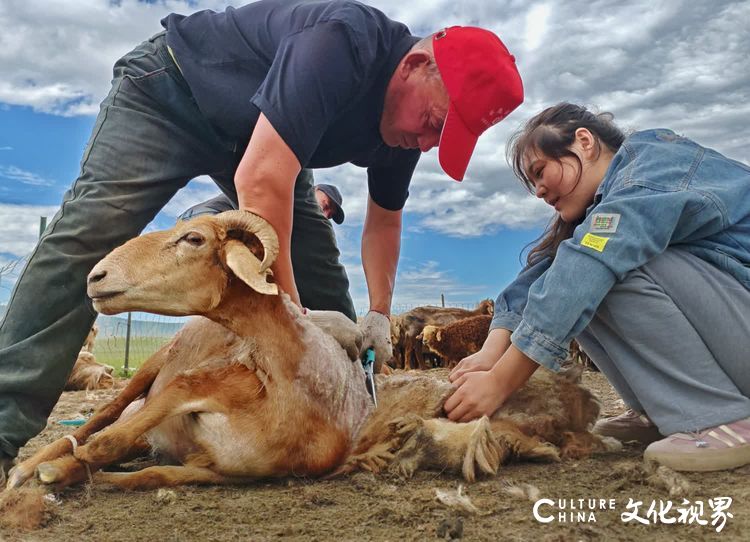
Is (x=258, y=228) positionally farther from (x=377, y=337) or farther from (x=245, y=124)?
(x=377, y=337)

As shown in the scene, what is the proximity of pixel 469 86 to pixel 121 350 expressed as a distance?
45.3 feet

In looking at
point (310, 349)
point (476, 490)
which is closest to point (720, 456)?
point (476, 490)

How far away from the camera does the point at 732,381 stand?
325 cm

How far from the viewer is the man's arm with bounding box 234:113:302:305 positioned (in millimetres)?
3176

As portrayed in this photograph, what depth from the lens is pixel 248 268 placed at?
2.83 m

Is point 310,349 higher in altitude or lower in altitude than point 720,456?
higher

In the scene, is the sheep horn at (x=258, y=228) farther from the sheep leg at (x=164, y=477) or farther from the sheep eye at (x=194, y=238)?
the sheep leg at (x=164, y=477)

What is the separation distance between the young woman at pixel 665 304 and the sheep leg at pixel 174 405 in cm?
118

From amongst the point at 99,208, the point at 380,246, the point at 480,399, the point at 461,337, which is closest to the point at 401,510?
the point at 480,399

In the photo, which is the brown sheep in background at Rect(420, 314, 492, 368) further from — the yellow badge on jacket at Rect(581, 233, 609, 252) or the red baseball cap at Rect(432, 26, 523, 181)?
the yellow badge on jacket at Rect(581, 233, 609, 252)

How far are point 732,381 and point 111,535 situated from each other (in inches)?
111

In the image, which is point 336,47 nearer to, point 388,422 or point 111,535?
point 388,422

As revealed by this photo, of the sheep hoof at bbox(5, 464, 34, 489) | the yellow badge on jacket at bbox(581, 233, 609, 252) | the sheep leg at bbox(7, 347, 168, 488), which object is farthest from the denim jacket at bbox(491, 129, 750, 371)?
the sheep hoof at bbox(5, 464, 34, 489)

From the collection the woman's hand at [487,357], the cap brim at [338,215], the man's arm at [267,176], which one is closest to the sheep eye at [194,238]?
the man's arm at [267,176]
